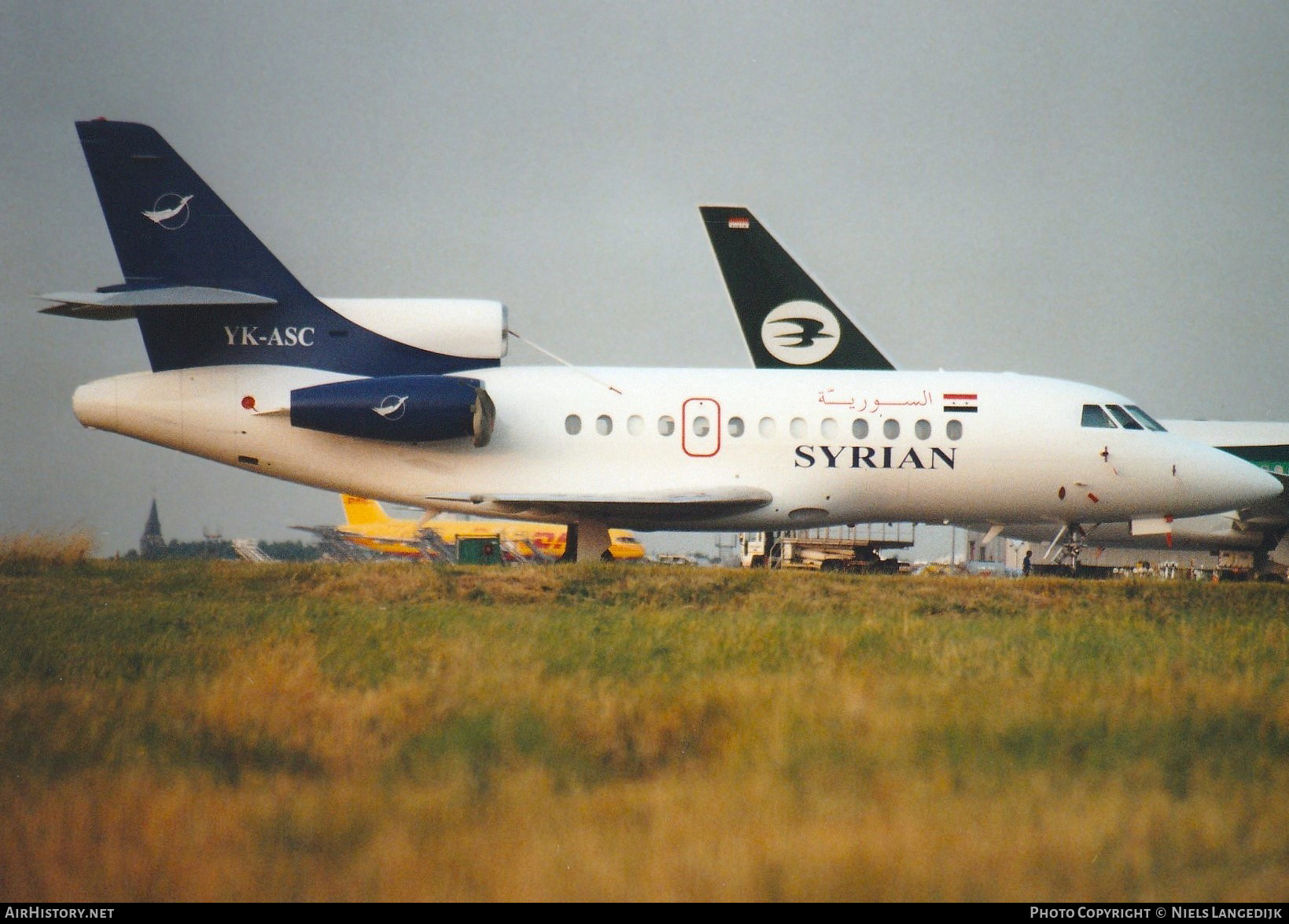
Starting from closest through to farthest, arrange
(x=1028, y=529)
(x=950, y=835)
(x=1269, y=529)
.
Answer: (x=950, y=835)
(x=1028, y=529)
(x=1269, y=529)

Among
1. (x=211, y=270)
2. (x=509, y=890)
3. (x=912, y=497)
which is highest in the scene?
(x=211, y=270)

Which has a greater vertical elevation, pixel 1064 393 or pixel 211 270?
pixel 211 270

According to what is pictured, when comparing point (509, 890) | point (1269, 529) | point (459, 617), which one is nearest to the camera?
point (509, 890)

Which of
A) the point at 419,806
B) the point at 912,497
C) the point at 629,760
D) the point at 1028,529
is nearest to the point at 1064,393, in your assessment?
the point at 912,497

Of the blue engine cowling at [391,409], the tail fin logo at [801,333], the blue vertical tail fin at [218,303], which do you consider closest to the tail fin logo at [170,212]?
the blue vertical tail fin at [218,303]

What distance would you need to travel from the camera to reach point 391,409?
16312mm

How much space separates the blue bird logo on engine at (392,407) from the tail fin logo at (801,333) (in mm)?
10007

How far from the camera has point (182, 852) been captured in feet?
13.7

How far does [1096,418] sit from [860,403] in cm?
403

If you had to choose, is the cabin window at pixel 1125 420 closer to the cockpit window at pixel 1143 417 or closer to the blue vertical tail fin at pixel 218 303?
the cockpit window at pixel 1143 417

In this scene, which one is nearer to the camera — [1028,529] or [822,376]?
[822,376]

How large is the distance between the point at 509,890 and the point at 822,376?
15.0 m

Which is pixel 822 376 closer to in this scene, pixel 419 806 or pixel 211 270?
pixel 211 270

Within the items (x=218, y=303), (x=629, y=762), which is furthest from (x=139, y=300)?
(x=629, y=762)
